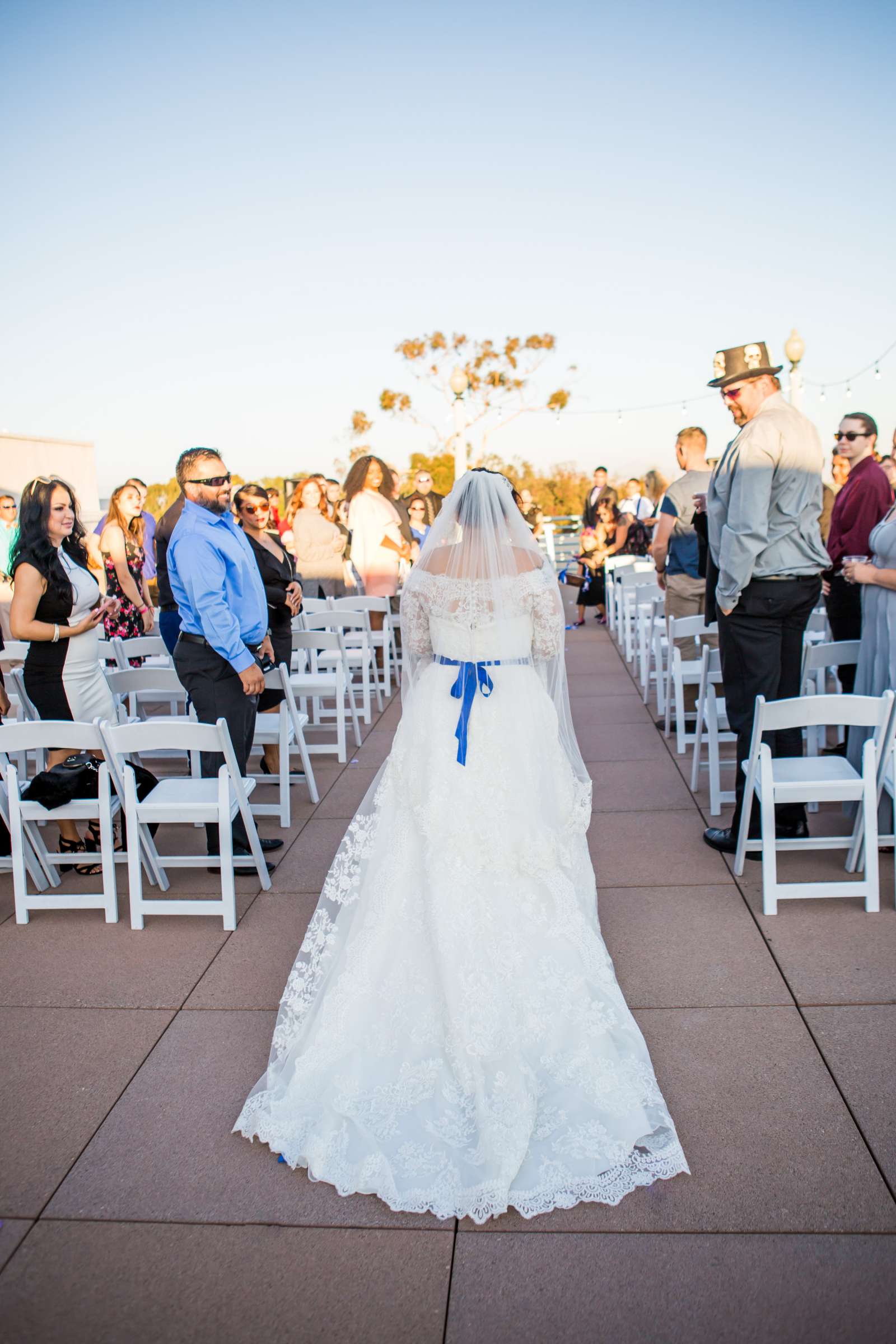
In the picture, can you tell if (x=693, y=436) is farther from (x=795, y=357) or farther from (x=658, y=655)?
(x=795, y=357)

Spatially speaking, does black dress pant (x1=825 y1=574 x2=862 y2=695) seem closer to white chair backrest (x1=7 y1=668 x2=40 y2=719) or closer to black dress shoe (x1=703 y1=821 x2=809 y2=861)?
black dress shoe (x1=703 y1=821 x2=809 y2=861)

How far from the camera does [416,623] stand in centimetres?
349

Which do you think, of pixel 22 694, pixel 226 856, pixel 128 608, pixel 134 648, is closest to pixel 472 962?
pixel 226 856

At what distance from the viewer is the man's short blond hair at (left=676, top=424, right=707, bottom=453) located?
694cm

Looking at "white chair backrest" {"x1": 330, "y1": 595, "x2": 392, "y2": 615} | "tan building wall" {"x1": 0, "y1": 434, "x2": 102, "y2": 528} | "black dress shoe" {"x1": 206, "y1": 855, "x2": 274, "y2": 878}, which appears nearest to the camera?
"black dress shoe" {"x1": 206, "y1": 855, "x2": 274, "y2": 878}

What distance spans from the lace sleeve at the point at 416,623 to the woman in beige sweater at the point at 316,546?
617 cm

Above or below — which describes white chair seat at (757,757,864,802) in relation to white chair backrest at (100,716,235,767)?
below

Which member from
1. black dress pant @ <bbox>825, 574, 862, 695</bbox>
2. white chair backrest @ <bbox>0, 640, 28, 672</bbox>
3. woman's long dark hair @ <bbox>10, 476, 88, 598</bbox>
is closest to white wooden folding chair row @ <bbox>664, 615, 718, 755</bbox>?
black dress pant @ <bbox>825, 574, 862, 695</bbox>

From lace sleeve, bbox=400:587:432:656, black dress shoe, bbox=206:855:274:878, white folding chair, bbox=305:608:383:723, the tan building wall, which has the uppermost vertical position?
the tan building wall

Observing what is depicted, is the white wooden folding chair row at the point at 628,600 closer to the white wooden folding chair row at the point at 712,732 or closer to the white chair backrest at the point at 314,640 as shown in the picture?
the white wooden folding chair row at the point at 712,732

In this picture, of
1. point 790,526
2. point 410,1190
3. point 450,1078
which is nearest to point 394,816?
point 450,1078

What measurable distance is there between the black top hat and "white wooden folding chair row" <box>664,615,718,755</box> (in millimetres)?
1548

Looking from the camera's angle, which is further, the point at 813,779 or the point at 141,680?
the point at 141,680

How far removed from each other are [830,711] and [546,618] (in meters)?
1.46
